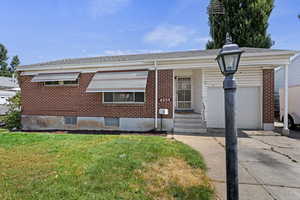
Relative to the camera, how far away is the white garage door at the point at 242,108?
9398 millimetres

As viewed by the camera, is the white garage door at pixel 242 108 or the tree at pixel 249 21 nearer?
the white garage door at pixel 242 108

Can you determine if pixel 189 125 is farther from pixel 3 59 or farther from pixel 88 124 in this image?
pixel 3 59

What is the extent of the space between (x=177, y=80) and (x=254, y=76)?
4562mm

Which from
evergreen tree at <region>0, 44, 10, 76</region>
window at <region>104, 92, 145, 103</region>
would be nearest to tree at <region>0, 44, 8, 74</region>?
evergreen tree at <region>0, 44, 10, 76</region>

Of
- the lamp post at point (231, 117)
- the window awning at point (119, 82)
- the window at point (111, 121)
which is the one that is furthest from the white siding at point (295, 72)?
the lamp post at point (231, 117)

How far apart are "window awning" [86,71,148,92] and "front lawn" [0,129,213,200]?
12.7 feet

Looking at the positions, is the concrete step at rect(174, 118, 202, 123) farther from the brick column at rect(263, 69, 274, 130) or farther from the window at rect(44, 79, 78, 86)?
the window at rect(44, 79, 78, 86)

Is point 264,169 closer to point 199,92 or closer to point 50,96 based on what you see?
point 199,92

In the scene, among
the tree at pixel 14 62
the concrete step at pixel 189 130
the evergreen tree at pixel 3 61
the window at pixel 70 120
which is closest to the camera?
the concrete step at pixel 189 130

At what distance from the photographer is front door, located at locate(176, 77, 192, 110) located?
11284 mm

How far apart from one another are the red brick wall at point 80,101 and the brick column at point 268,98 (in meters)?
5.14

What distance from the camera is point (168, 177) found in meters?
3.66

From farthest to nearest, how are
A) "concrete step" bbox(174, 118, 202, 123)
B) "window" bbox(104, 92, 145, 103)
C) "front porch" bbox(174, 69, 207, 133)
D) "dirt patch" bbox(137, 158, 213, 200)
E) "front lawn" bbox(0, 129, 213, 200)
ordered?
"window" bbox(104, 92, 145, 103) → "concrete step" bbox(174, 118, 202, 123) → "front porch" bbox(174, 69, 207, 133) → "dirt patch" bbox(137, 158, 213, 200) → "front lawn" bbox(0, 129, 213, 200)

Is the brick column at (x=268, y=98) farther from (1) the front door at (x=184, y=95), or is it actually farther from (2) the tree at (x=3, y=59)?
(2) the tree at (x=3, y=59)
